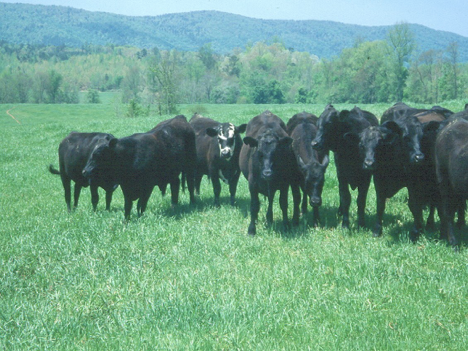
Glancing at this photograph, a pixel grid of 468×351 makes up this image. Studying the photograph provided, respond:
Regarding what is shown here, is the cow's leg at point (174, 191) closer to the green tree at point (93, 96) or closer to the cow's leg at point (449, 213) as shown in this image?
the cow's leg at point (449, 213)

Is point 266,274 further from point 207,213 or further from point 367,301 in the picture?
point 207,213

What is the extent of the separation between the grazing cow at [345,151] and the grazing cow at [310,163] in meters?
0.23

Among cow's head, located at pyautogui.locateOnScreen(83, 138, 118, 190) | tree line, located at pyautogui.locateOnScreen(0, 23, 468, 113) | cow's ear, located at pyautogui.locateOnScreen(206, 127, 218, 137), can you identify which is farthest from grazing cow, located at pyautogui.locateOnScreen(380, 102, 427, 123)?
tree line, located at pyautogui.locateOnScreen(0, 23, 468, 113)

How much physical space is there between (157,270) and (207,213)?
3350 mm

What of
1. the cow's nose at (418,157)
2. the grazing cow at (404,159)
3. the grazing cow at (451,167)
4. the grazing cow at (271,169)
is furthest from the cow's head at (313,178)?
the grazing cow at (451,167)

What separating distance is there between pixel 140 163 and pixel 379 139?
15.1ft

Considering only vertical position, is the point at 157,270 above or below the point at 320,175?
below

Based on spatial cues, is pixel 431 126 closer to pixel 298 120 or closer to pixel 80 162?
pixel 298 120

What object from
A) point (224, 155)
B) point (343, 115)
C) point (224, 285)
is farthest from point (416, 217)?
point (224, 155)

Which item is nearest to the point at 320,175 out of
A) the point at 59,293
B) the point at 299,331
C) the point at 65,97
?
the point at 299,331

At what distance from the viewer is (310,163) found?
799 cm

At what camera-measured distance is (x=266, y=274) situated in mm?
5820

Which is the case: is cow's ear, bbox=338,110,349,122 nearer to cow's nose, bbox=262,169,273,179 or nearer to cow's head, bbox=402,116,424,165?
cow's head, bbox=402,116,424,165

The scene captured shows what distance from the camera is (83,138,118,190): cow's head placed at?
921 cm
